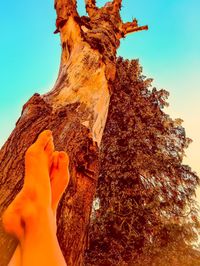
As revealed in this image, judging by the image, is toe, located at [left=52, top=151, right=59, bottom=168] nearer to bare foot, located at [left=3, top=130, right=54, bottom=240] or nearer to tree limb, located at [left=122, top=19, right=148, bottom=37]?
bare foot, located at [left=3, top=130, right=54, bottom=240]

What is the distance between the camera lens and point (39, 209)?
4.75ft

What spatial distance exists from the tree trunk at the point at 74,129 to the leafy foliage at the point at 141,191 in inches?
81.1

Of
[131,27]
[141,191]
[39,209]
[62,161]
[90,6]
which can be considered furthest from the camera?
[141,191]

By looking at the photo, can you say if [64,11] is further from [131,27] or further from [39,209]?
[39,209]

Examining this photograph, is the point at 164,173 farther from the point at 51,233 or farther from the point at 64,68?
the point at 51,233

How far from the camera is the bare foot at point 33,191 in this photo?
144 centimetres

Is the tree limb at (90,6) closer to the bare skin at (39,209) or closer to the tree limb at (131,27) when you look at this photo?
the tree limb at (131,27)

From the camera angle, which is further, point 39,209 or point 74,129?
point 74,129

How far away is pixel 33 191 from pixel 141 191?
540 centimetres

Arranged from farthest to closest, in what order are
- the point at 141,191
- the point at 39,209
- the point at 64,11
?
the point at 141,191 → the point at 64,11 → the point at 39,209

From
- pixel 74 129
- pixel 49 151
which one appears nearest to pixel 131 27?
pixel 74 129

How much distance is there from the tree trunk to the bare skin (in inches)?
7.4

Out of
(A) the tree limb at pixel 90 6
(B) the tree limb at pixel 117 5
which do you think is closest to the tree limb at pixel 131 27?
(B) the tree limb at pixel 117 5

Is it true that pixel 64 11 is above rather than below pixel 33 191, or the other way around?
above
